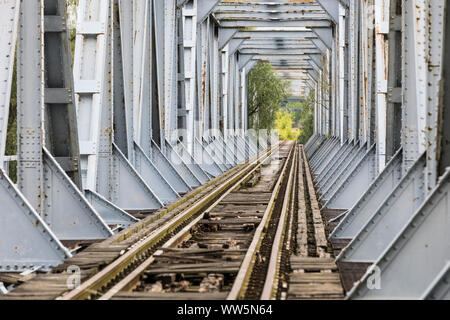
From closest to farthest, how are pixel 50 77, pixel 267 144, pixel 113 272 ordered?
pixel 113 272 → pixel 50 77 → pixel 267 144

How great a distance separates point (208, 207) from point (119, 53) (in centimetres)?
314

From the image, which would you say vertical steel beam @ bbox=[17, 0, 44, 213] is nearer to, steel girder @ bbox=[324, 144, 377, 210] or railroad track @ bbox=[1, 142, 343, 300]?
railroad track @ bbox=[1, 142, 343, 300]

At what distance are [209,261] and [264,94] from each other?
1809 inches

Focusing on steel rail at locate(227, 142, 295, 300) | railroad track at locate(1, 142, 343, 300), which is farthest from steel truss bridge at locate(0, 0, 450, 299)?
steel rail at locate(227, 142, 295, 300)

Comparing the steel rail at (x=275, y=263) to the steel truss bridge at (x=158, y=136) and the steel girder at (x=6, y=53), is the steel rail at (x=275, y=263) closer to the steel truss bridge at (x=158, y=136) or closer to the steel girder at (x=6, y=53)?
the steel truss bridge at (x=158, y=136)

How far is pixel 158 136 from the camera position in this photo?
16.8 meters

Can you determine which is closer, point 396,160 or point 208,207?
point 396,160

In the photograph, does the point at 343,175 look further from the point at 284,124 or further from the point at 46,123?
the point at 284,124

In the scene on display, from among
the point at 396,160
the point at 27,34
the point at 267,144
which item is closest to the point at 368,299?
the point at 396,160

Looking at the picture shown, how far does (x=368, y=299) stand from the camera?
574 centimetres

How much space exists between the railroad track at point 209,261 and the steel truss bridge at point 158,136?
382 millimetres

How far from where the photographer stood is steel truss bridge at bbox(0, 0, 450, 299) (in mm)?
6242

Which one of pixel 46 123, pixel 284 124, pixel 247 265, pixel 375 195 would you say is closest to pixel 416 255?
pixel 247 265
